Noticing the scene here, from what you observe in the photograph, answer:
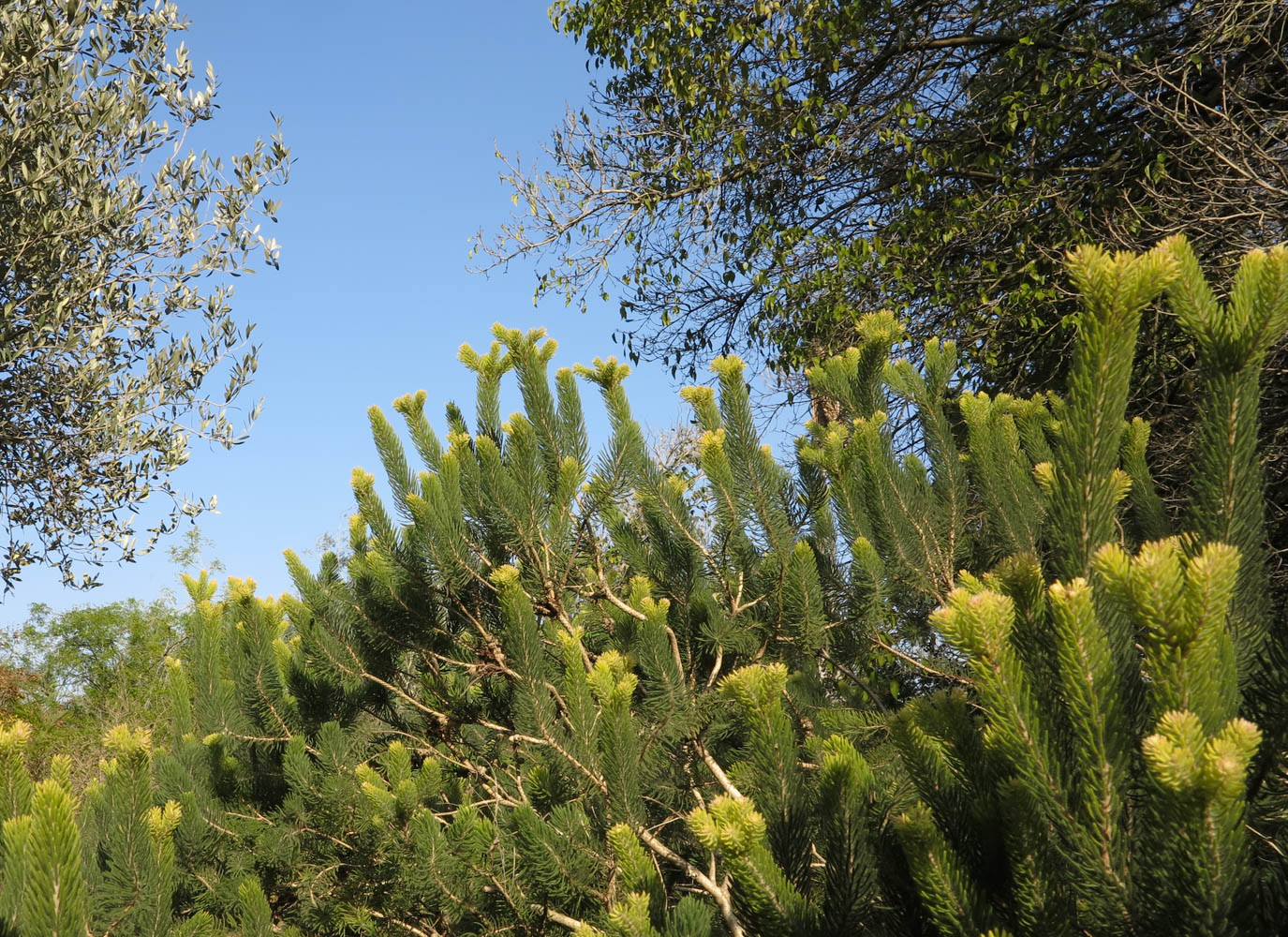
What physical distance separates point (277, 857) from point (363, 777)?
83 cm

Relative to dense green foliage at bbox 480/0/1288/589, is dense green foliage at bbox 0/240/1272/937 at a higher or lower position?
lower

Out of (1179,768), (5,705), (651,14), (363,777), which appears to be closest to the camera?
(1179,768)

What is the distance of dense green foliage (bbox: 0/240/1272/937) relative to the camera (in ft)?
4.53

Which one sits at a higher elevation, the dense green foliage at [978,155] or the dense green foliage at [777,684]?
the dense green foliage at [978,155]

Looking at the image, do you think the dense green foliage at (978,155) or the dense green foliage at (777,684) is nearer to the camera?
the dense green foliage at (777,684)

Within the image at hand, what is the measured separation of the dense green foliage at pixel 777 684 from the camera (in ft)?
4.53

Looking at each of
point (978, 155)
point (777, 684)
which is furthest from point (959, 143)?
point (777, 684)

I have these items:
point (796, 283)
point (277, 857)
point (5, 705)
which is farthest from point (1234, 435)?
point (5, 705)

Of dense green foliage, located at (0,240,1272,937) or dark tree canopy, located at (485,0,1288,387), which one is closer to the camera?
dense green foliage, located at (0,240,1272,937)

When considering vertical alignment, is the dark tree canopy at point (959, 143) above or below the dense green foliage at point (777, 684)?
above

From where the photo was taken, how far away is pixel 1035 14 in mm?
7461

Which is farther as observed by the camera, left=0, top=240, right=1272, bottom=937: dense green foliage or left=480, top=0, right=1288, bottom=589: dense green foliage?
left=480, top=0, right=1288, bottom=589: dense green foliage

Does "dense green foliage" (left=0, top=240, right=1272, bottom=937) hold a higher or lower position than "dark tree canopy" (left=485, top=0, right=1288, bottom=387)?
lower

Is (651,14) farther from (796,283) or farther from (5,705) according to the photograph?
(5,705)
